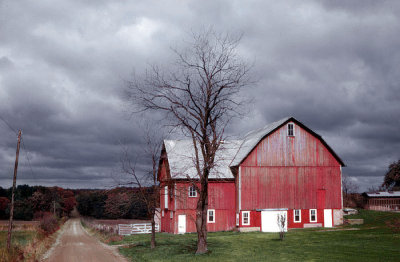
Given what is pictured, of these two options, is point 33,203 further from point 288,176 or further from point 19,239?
point 288,176

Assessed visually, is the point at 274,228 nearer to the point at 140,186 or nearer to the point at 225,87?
the point at 140,186

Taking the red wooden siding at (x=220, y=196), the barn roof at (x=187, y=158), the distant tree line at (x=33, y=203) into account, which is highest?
the barn roof at (x=187, y=158)

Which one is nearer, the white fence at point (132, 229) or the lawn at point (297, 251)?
A: the lawn at point (297, 251)

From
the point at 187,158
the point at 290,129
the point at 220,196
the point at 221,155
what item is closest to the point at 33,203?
the point at 187,158

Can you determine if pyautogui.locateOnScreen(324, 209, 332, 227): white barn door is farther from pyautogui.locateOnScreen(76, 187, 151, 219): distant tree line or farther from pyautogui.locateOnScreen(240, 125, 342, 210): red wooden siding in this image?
pyautogui.locateOnScreen(76, 187, 151, 219): distant tree line

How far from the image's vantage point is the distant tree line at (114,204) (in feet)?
89.4

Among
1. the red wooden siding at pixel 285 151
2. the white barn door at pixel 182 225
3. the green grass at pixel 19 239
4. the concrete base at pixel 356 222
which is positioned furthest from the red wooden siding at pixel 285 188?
the green grass at pixel 19 239

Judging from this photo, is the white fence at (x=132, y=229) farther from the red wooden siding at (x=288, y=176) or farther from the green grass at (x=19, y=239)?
the red wooden siding at (x=288, y=176)

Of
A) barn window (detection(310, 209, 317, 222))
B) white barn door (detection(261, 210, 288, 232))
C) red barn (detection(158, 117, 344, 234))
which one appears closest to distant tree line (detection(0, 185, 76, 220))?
red barn (detection(158, 117, 344, 234))

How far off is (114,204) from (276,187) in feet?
56.7

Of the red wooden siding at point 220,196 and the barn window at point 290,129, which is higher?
the barn window at point 290,129

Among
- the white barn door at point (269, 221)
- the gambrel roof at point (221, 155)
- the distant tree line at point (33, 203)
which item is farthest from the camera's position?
the distant tree line at point (33, 203)

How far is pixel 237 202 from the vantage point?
3878 cm

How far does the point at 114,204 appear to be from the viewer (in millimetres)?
27531
